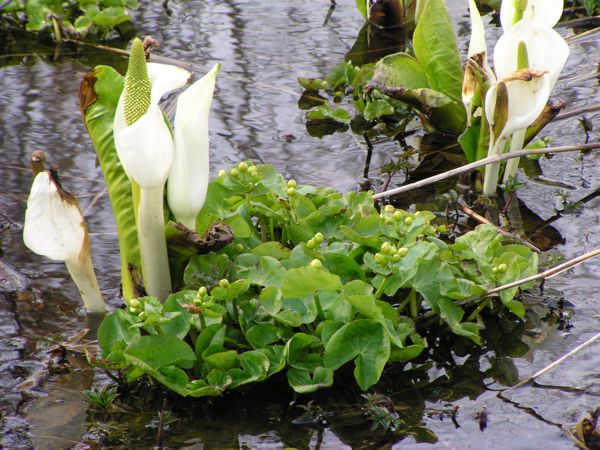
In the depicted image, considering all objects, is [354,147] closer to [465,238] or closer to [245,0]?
[465,238]

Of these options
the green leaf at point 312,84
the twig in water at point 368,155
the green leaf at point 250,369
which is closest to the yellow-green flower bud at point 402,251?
the green leaf at point 250,369

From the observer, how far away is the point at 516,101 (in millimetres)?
2400

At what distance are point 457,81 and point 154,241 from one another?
157 centimetres

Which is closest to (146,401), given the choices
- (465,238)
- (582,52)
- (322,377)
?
(322,377)

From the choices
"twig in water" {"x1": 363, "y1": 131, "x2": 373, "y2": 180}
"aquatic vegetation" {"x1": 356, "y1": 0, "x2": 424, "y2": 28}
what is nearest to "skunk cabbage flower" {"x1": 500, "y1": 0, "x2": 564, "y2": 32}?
"twig in water" {"x1": 363, "y1": 131, "x2": 373, "y2": 180}

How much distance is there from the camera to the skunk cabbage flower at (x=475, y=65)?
2.53 meters

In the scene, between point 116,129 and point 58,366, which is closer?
point 116,129

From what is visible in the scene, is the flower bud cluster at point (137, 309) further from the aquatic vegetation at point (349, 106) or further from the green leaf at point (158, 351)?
the aquatic vegetation at point (349, 106)

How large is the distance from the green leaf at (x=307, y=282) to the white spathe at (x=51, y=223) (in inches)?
20.4

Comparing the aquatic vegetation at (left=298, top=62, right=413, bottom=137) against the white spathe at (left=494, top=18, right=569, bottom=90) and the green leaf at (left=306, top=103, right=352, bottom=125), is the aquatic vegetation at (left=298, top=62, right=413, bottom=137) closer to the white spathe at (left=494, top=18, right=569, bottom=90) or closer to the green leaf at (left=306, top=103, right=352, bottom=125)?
the green leaf at (left=306, top=103, right=352, bottom=125)

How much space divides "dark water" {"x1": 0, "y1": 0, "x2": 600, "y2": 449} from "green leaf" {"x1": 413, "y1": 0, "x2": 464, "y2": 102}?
0.28m

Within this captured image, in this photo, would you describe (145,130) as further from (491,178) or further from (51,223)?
(491,178)

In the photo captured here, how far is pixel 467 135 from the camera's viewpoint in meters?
2.71

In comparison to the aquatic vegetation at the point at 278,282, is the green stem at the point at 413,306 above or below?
below
